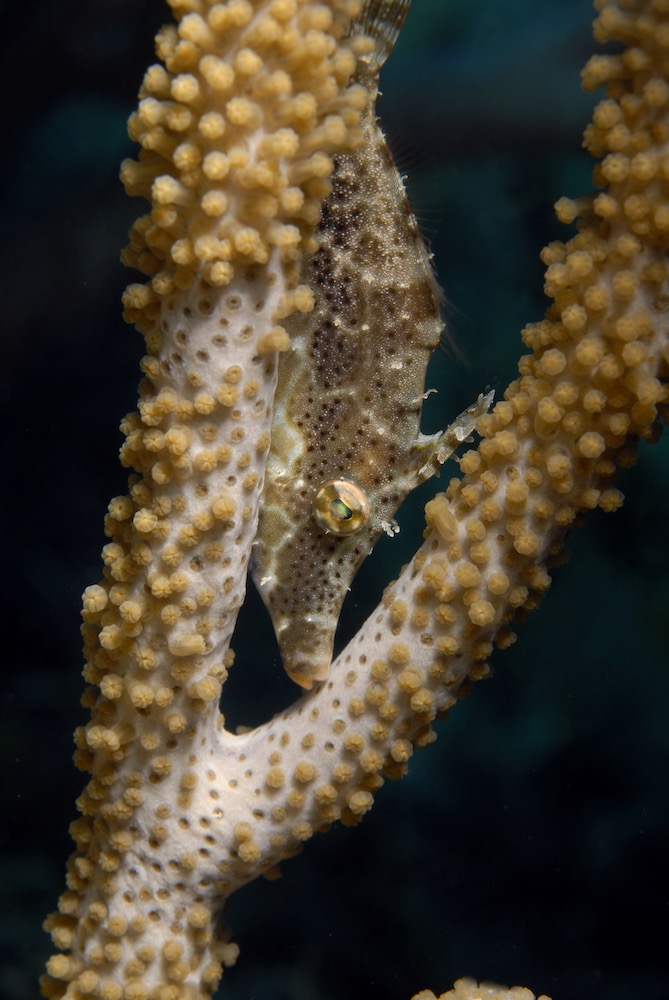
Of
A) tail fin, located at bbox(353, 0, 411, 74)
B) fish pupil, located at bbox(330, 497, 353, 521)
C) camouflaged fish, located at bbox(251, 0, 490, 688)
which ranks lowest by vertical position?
fish pupil, located at bbox(330, 497, 353, 521)

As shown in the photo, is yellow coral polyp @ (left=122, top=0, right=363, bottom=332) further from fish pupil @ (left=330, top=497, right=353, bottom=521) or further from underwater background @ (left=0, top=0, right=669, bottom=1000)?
underwater background @ (left=0, top=0, right=669, bottom=1000)

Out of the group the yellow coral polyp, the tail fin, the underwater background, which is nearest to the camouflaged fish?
the tail fin

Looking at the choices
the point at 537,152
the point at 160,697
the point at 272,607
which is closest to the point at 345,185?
the point at 272,607

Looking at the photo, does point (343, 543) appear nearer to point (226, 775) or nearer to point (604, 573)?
point (226, 775)

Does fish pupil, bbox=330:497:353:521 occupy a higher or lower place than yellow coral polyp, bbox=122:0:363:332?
lower

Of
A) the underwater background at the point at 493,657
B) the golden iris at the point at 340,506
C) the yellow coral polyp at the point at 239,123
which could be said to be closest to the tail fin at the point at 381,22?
the yellow coral polyp at the point at 239,123

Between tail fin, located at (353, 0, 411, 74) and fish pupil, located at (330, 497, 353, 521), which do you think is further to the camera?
fish pupil, located at (330, 497, 353, 521)
